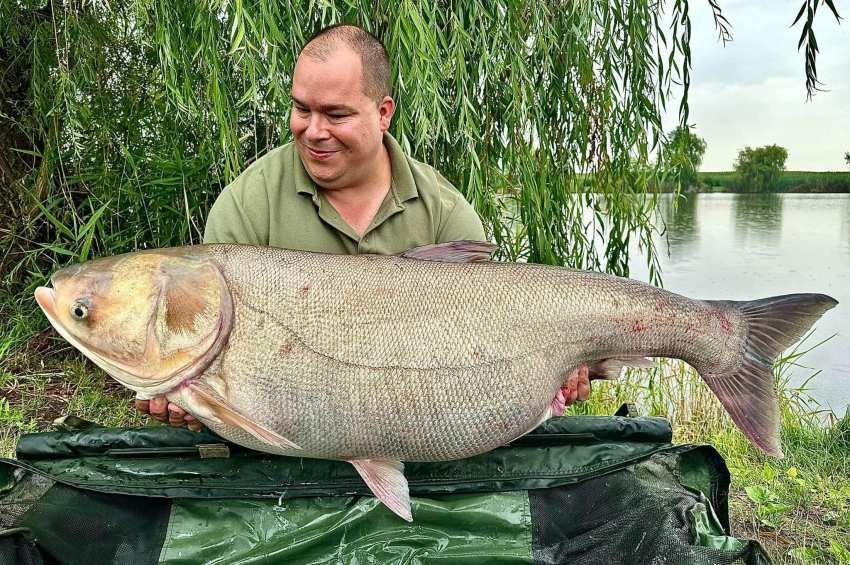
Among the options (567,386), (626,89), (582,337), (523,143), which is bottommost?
(567,386)

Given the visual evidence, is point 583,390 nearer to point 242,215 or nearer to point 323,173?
point 323,173

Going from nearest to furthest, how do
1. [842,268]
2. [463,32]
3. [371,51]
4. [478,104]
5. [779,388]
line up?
[371,51], [463,32], [478,104], [779,388], [842,268]

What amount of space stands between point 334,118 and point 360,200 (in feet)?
0.99

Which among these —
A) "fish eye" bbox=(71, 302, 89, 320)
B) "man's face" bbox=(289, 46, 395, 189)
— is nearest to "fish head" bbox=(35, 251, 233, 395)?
"fish eye" bbox=(71, 302, 89, 320)

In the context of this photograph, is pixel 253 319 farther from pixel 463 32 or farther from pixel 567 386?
pixel 463 32

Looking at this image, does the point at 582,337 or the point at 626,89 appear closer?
the point at 582,337

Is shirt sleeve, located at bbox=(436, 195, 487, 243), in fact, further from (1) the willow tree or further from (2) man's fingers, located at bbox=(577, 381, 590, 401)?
(2) man's fingers, located at bbox=(577, 381, 590, 401)

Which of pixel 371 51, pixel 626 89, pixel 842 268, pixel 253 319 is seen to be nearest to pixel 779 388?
pixel 626 89

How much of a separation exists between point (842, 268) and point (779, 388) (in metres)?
6.49

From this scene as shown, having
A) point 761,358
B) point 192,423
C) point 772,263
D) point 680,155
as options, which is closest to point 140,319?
point 192,423

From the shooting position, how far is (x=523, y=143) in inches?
126

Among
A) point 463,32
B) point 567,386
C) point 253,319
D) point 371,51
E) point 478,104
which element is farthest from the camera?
point 478,104

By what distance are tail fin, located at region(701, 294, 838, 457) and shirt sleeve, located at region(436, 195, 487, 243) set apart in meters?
0.85

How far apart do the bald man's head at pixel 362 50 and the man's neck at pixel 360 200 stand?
0.22 meters
